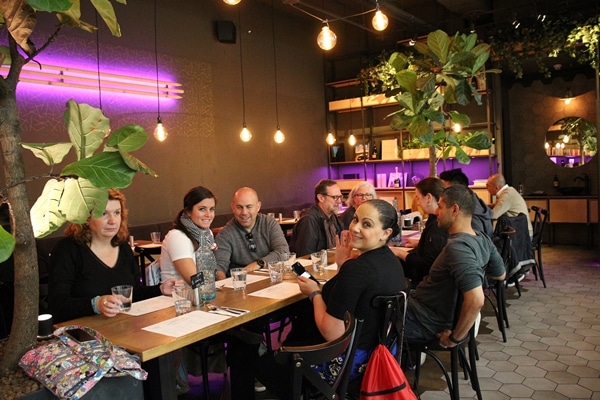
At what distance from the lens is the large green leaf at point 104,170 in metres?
1.58

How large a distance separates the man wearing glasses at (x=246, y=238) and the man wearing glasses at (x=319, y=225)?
0.34 meters

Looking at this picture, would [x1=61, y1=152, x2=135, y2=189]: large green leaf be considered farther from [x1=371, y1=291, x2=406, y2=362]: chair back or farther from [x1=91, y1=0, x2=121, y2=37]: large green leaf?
[x1=371, y1=291, x2=406, y2=362]: chair back

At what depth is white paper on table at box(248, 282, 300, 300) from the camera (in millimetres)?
2770

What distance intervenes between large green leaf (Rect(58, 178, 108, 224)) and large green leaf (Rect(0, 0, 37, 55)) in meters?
0.51

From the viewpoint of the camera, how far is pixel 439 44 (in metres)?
4.29

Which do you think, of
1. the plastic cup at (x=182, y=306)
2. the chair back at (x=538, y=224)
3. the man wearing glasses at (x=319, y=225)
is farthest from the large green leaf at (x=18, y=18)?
the chair back at (x=538, y=224)

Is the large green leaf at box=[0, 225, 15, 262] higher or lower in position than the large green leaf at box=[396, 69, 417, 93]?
lower

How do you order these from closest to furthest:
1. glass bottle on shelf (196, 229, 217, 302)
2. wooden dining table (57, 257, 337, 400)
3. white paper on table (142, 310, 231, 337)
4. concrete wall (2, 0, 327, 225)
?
1. wooden dining table (57, 257, 337, 400)
2. white paper on table (142, 310, 231, 337)
3. glass bottle on shelf (196, 229, 217, 302)
4. concrete wall (2, 0, 327, 225)

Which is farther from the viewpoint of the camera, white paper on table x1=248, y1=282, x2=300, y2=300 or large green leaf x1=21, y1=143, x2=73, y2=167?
white paper on table x1=248, y1=282, x2=300, y2=300

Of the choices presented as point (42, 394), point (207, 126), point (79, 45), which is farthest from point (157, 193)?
point (42, 394)

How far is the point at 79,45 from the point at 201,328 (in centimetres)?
552

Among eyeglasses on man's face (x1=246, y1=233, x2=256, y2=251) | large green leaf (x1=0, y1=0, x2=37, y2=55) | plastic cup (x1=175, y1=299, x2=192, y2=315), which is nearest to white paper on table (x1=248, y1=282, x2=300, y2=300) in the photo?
plastic cup (x1=175, y1=299, x2=192, y2=315)

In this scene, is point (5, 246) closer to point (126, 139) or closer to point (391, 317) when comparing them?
point (126, 139)

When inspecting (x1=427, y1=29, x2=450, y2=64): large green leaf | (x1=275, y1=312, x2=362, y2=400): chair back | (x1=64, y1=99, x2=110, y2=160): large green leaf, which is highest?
(x1=427, y1=29, x2=450, y2=64): large green leaf
